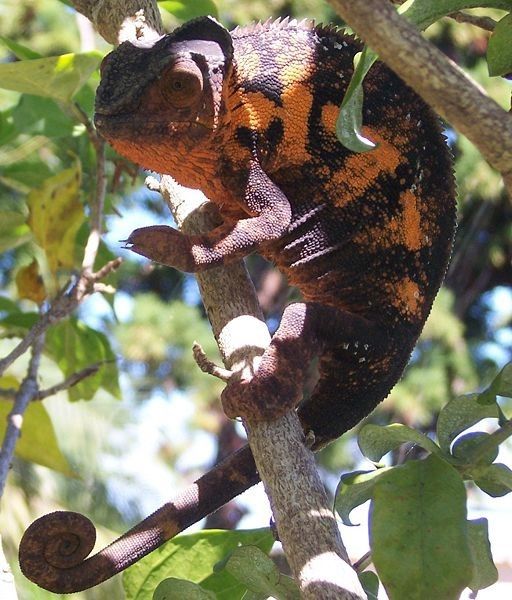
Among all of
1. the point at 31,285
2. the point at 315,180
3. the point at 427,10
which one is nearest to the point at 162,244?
the point at 315,180

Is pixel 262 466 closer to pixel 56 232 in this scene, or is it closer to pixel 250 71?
pixel 250 71

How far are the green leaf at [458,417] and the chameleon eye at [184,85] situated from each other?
0.56 m

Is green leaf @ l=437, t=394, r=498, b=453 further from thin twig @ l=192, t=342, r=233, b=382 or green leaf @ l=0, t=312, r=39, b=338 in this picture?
green leaf @ l=0, t=312, r=39, b=338

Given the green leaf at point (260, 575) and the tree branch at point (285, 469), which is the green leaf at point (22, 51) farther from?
the green leaf at point (260, 575)

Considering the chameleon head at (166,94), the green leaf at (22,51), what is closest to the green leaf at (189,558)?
the chameleon head at (166,94)

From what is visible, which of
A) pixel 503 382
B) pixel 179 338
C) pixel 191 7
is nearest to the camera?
pixel 503 382

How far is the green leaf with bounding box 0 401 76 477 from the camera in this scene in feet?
5.43

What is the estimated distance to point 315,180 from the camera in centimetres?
139

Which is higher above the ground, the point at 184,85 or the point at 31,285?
the point at 184,85

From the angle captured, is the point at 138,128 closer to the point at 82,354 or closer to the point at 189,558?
the point at 189,558

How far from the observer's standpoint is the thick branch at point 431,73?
658mm

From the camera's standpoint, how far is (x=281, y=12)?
5117 millimetres

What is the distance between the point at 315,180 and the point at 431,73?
736mm

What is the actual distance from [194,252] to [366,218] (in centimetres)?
30
